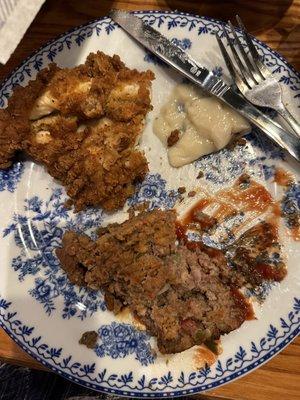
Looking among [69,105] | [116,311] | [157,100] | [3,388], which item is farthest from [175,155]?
[3,388]

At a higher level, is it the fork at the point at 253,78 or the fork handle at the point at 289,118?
the fork at the point at 253,78

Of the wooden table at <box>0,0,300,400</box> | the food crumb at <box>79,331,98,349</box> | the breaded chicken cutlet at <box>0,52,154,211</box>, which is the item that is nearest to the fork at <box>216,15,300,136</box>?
the wooden table at <box>0,0,300,400</box>

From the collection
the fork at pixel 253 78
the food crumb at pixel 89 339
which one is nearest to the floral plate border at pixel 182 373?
the food crumb at pixel 89 339

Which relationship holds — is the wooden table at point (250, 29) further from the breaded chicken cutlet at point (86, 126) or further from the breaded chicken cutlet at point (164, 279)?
the breaded chicken cutlet at point (86, 126)

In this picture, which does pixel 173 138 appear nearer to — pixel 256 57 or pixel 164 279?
pixel 256 57

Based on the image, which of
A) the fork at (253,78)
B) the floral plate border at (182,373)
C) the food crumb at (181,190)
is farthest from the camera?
the food crumb at (181,190)

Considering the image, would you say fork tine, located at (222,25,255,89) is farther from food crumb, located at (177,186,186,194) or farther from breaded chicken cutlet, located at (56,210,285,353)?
breaded chicken cutlet, located at (56,210,285,353)
